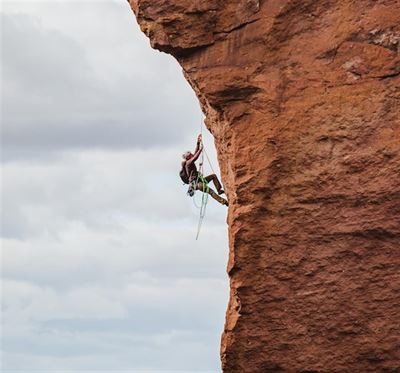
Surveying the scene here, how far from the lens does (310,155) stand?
1548cm

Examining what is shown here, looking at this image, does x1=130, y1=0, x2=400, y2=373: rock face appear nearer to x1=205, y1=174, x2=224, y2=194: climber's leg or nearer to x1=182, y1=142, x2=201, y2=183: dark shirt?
x1=182, y1=142, x2=201, y2=183: dark shirt

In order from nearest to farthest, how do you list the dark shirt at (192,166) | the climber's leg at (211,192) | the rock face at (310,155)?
the rock face at (310,155) < the dark shirt at (192,166) < the climber's leg at (211,192)

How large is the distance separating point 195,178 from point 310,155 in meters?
3.18

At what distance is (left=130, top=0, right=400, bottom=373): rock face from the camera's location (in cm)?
1545

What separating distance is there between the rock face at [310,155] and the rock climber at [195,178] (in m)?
2.39

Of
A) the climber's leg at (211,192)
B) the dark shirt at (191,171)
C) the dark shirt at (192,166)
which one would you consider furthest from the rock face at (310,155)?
the climber's leg at (211,192)

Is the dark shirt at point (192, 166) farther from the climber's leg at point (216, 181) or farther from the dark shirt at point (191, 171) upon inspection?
the climber's leg at point (216, 181)

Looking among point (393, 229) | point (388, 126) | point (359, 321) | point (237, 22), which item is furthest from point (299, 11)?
point (359, 321)

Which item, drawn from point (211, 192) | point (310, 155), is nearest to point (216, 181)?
point (211, 192)

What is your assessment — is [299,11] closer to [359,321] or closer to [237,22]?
[237,22]

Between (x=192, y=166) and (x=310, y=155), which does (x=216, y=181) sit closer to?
(x=192, y=166)

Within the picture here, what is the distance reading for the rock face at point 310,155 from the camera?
50.7ft

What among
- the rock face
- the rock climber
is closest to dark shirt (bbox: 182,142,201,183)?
the rock climber

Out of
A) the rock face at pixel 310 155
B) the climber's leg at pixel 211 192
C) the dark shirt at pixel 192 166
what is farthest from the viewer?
the climber's leg at pixel 211 192
